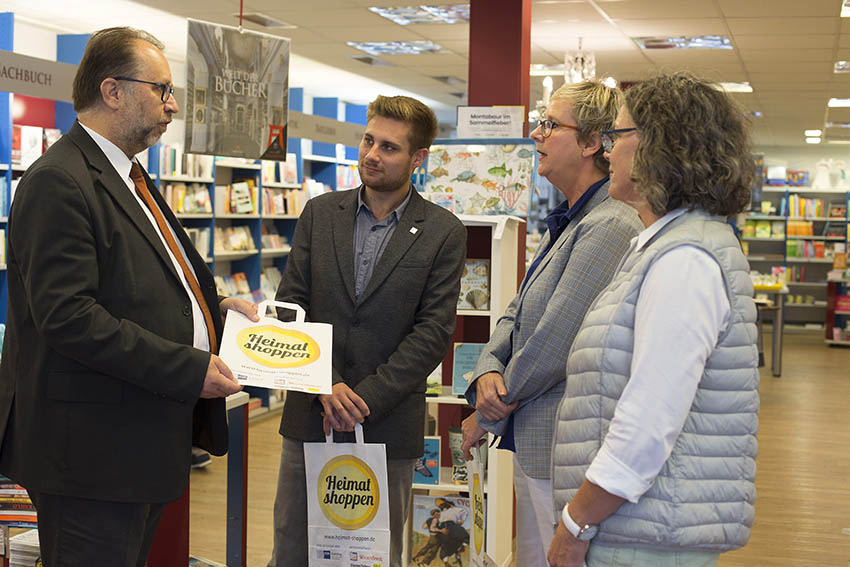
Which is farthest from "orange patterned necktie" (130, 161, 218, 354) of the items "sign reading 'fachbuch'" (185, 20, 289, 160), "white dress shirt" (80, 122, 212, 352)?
"sign reading 'fachbuch'" (185, 20, 289, 160)

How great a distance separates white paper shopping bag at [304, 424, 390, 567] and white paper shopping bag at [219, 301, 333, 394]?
30 cm

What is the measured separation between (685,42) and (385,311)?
22.9 ft

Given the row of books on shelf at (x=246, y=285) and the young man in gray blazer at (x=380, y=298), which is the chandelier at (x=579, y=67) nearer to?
the row of books on shelf at (x=246, y=285)

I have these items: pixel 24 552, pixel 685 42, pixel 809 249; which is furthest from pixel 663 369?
pixel 809 249

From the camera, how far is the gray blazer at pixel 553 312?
7.05ft

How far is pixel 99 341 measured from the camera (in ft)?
6.03

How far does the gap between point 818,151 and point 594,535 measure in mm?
18153

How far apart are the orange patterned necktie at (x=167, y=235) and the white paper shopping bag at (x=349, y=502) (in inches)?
19.5

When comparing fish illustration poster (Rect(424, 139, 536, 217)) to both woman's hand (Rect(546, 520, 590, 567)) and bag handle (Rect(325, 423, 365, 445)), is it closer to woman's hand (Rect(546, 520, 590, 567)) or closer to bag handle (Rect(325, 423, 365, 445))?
bag handle (Rect(325, 423, 365, 445))

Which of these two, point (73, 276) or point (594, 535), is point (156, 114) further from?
point (594, 535)

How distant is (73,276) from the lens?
183cm

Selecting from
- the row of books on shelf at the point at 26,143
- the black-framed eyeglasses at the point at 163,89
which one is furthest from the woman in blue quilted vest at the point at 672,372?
Answer: the row of books on shelf at the point at 26,143

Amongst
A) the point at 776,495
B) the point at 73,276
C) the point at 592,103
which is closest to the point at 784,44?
the point at 776,495

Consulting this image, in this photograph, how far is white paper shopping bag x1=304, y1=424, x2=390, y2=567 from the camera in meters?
2.39
